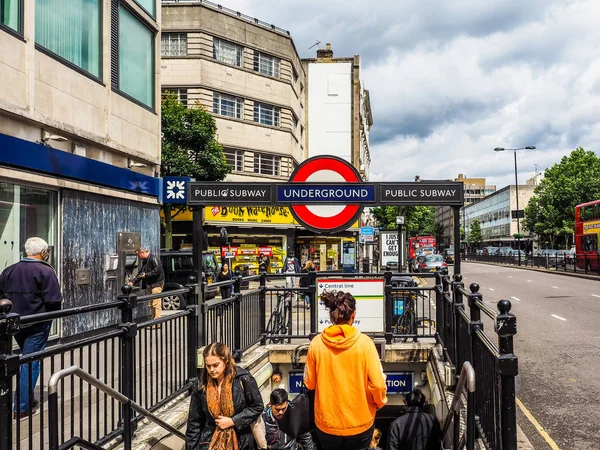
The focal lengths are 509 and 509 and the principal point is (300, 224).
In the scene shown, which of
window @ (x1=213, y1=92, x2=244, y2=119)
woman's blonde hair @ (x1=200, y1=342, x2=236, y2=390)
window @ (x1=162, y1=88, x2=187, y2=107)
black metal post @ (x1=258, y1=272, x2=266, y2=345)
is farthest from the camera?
window @ (x1=213, y1=92, x2=244, y2=119)

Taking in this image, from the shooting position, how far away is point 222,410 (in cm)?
410

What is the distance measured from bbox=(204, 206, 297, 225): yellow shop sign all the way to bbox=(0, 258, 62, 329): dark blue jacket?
836 inches

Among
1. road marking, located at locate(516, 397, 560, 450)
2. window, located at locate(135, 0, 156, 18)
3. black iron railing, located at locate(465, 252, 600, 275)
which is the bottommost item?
road marking, located at locate(516, 397, 560, 450)

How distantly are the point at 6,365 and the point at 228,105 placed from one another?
28437 millimetres

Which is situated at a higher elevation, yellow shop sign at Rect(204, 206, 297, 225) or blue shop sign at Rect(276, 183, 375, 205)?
yellow shop sign at Rect(204, 206, 297, 225)

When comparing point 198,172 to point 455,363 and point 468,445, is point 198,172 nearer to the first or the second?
point 455,363

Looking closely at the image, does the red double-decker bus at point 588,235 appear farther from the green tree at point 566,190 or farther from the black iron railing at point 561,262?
the green tree at point 566,190

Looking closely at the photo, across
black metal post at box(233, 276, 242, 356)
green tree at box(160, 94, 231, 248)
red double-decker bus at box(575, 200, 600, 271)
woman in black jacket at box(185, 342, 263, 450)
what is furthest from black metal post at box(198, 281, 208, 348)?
red double-decker bus at box(575, 200, 600, 271)

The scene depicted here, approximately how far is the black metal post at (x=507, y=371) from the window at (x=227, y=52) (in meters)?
29.1

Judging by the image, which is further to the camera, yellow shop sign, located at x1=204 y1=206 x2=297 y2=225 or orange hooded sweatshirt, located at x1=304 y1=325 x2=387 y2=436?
yellow shop sign, located at x1=204 y1=206 x2=297 y2=225

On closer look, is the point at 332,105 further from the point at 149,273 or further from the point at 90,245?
the point at 90,245

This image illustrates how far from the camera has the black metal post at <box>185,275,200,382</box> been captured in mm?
5738

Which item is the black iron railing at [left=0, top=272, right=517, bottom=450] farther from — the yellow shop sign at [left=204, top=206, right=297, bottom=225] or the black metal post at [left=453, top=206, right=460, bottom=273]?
the yellow shop sign at [left=204, top=206, right=297, bottom=225]

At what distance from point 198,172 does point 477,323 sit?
21.3 m
